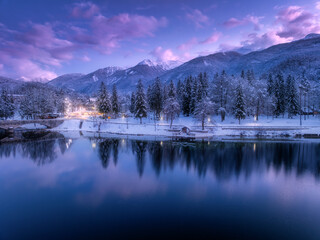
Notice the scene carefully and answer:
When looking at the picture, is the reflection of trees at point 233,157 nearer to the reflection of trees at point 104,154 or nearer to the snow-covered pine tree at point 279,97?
the reflection of trees at point 104,154

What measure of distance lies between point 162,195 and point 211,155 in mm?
15487

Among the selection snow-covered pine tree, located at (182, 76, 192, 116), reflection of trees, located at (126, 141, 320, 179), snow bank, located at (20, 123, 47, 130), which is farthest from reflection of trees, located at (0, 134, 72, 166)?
snow-covered pine tree, located at (182, 76, 192, 116)

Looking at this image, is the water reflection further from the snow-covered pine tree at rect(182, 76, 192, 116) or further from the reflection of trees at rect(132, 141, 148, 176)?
the snow-covered pine tree at rect(182, 76, 192, 116)

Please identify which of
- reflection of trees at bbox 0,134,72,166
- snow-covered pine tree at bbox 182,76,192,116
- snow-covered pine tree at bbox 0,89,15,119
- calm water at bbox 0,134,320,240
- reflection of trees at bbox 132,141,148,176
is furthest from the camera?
snow-covered pine tree at bbox 0,89,15,119

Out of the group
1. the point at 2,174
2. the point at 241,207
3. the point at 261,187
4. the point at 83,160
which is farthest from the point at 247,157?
the point at 2,174

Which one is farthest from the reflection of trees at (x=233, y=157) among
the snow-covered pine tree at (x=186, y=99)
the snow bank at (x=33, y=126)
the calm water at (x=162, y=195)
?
the snow bank at (x=33, y=126)

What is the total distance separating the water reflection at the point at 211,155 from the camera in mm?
24703

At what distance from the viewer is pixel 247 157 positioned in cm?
2941

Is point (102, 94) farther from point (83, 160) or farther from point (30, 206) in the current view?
point (30, 206)

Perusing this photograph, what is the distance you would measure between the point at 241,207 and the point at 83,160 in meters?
24.6

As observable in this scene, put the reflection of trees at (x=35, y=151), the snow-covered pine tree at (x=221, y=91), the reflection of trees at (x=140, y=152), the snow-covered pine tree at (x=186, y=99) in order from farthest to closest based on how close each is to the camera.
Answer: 1. the snow-covered pine tree at (x=186, y=99)
2. the snow-covered pine tree at (x=221, y=91)
3. the reflection of trees at (x=35, y=151)
4. the reflection of trees at (x=140, y=152)

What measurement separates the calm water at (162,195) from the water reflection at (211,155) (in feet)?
0.54

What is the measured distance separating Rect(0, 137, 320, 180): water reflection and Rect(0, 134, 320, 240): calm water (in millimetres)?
164

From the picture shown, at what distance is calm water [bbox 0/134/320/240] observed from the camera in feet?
41.3
